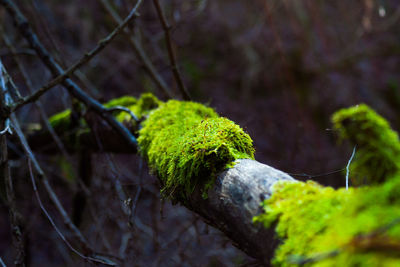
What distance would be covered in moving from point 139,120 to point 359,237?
1.88 metres

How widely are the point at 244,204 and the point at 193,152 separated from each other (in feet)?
1.25

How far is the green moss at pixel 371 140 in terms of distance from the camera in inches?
31.5

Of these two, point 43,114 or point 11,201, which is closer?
point 11,201

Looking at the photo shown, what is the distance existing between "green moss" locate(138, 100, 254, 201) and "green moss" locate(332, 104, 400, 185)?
0.53 m

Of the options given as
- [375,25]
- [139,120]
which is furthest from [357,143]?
[375,25]

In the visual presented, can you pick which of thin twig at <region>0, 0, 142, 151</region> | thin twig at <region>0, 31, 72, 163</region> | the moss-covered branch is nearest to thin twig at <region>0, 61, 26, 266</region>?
thin twig at <region>0, 0, 142, 151</region>

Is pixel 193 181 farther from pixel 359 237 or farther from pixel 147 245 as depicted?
pixel 147 245

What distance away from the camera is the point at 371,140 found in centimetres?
81

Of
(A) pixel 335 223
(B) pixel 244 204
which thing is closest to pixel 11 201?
(B) pixel 244 204

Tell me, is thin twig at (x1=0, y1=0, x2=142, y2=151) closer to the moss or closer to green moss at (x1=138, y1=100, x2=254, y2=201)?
green moss at (x1=138, y1=100, x2=254, y2=201)

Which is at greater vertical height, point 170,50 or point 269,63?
point 269,63

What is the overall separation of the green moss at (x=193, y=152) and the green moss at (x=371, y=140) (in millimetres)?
528

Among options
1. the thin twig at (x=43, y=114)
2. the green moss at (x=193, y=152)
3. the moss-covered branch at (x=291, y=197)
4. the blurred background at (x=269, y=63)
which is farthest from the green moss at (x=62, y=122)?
the blurred background at (x=269, y=63)

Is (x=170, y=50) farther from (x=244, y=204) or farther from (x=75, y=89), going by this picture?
(x=244, y=204)
